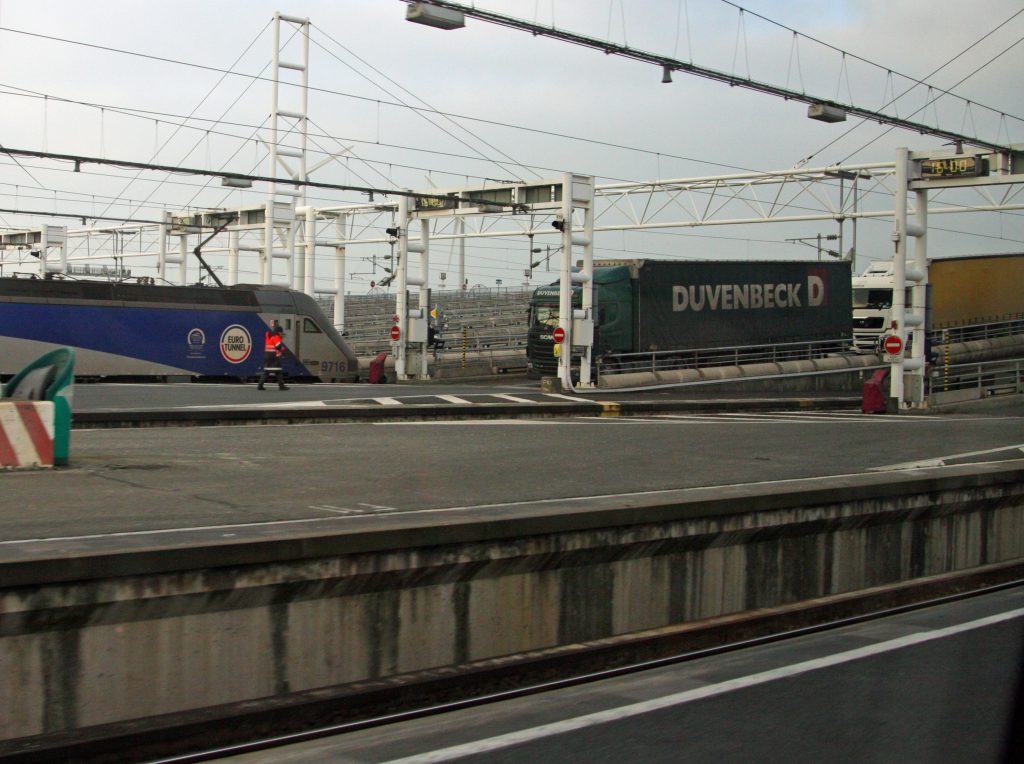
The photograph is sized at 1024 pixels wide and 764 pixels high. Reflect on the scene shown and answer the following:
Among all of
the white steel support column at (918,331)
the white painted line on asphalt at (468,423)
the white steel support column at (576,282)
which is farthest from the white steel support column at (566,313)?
the white painted line on asphalt at (468,423)

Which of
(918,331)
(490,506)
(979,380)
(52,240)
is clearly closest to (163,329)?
(918,331)

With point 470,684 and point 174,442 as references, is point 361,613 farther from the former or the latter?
point 174,442

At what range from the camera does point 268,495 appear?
435 inches

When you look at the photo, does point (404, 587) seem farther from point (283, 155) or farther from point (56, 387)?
point (283, 155)

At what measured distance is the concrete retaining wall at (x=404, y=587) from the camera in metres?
6.69

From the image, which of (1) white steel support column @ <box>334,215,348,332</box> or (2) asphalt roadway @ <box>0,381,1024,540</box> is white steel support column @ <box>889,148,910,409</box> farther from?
(1) white steel support column @ <box>334,215,348,332</box>

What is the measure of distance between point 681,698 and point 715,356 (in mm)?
36692

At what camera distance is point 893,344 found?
30.7 metres

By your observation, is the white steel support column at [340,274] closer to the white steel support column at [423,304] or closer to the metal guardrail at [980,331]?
the white steel support column at [423,304]

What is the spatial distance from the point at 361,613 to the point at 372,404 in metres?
16.0

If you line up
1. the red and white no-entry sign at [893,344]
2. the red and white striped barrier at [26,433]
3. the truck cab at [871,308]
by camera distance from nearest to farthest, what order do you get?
the red and white striped barrier at [26,433] < the red and white no-entry sign at [893,344] < the truck cab at [871,308]

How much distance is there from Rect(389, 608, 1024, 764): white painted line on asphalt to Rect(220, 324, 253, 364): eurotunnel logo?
31404 mm

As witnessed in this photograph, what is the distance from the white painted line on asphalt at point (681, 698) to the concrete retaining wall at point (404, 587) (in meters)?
1.84

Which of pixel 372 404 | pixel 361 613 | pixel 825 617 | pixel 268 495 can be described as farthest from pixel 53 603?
pixel 372 404
